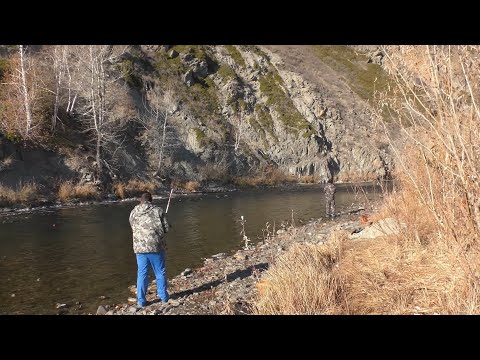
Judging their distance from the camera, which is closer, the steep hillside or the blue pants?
the blue pants

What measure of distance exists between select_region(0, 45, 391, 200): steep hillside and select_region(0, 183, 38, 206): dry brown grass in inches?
46.3

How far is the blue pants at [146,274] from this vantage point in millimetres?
8672

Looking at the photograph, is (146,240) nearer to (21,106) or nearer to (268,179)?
(21,106)

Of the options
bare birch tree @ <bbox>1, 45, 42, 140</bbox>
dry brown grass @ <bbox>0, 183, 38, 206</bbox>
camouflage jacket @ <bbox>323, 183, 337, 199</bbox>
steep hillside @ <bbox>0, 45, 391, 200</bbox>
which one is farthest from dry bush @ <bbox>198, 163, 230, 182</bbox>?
camouflage jacket @ <bbox>323, 183, 337, 199</bbox>

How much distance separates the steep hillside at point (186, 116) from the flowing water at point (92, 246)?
7.76 metres

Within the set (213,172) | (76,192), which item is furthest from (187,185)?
(76,192)

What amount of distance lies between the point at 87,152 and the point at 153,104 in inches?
556

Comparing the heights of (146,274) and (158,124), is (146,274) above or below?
below

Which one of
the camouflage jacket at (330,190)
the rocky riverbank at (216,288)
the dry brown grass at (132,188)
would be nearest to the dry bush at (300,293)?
the rocky riverbank at (216,288)

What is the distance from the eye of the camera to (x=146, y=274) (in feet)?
28.4

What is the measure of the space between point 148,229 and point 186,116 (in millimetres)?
41307

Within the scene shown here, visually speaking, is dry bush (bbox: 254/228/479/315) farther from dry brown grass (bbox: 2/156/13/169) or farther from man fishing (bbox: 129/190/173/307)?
dry brown grass (bbox: 2/156/13/169)

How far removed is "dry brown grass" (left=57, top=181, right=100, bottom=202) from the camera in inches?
1115
